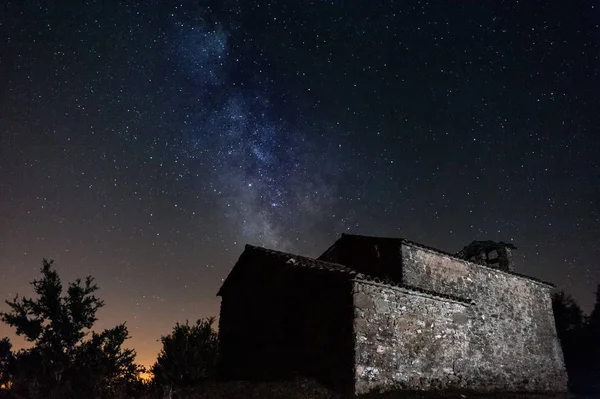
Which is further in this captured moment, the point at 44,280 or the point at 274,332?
the point at 44,280

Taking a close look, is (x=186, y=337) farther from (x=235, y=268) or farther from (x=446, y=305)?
(x=446, y=305)

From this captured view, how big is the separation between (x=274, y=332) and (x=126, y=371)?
13923mm

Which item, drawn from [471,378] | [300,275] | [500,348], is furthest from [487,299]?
[300,275]

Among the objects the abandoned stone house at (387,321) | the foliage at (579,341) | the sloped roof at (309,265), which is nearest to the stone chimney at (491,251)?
the abandoned stone house at (387,321)

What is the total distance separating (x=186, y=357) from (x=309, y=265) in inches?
268

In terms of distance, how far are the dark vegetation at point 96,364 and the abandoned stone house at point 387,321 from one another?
1.64 m

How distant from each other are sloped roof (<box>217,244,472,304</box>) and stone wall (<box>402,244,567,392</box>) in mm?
3813

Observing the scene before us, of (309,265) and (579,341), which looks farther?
(579,341)

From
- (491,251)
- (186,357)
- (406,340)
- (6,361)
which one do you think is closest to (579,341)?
(491,251)

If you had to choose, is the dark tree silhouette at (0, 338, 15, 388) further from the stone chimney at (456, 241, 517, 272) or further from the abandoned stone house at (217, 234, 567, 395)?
the stone chimney at (456, 241, 517, 272)

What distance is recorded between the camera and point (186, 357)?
1656 centimetres

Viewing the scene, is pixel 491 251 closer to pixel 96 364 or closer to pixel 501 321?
pixel 501 321

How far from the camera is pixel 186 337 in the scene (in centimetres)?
1723

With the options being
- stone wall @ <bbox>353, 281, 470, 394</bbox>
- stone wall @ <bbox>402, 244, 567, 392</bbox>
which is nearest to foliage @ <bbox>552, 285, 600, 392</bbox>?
stone wall @ <bbox>402, 244, 567, 392</bbox>
